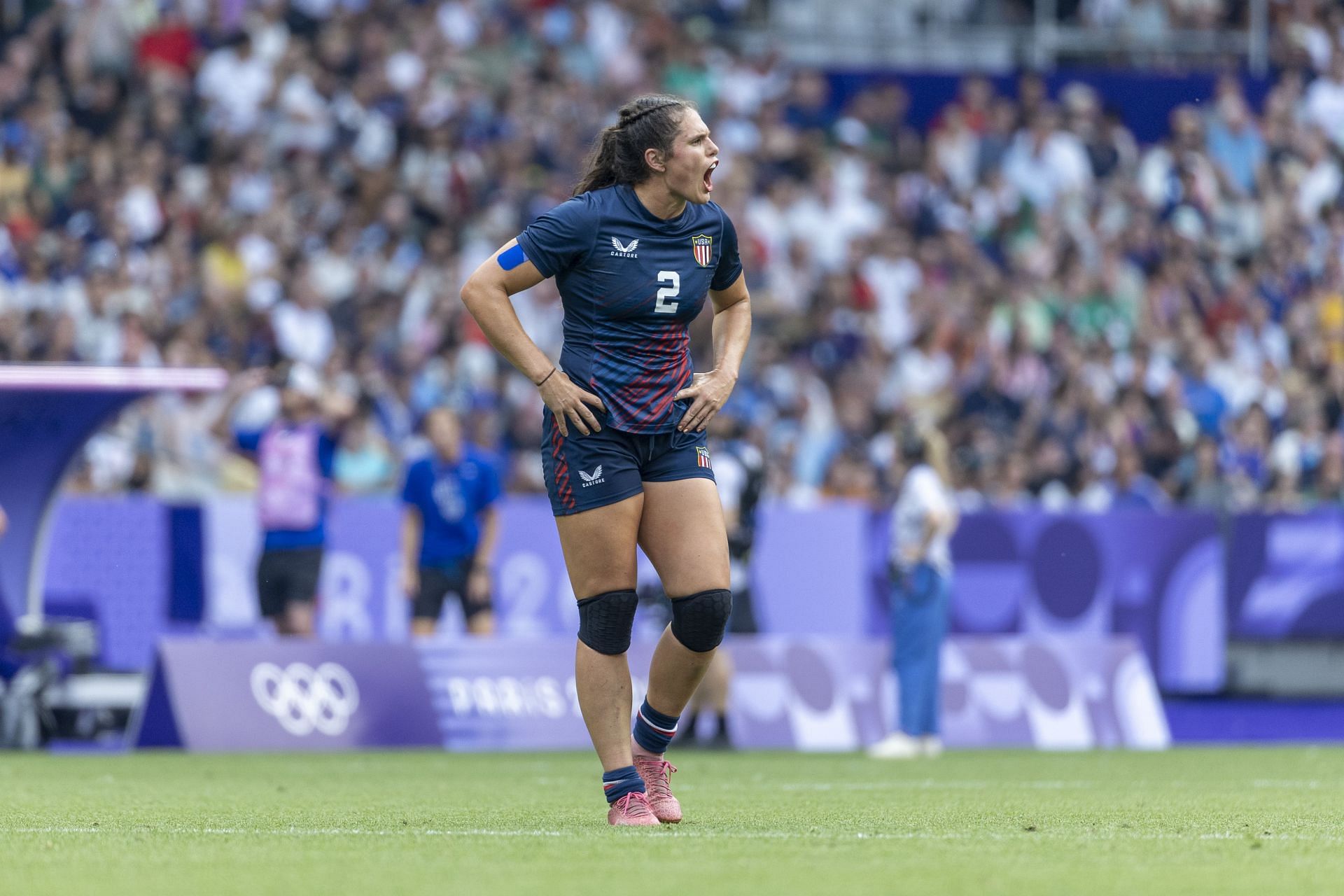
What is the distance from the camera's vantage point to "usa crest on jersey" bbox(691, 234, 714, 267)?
707 cm

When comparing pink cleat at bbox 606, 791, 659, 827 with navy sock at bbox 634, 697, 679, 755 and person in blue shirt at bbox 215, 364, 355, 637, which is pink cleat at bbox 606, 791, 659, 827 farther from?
person in blue shirt at bbox 215, 364, 355, 637

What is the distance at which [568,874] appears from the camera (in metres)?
5.42

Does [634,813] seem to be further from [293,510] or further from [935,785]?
[293,510]

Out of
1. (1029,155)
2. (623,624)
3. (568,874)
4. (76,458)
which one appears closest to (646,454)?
(623,624)

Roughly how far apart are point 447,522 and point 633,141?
694cm

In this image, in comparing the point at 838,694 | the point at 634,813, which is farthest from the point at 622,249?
the point at 838,694

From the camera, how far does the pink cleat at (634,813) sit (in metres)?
6.84

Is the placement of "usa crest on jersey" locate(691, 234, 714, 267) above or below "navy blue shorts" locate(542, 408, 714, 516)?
above

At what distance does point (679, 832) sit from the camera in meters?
6.70

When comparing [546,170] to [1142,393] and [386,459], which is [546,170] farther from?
[1142,393]

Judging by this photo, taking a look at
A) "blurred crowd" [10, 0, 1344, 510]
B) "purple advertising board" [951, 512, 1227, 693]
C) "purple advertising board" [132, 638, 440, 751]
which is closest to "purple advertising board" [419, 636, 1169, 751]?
"purple advertising board" [132, 638, 440, 751]

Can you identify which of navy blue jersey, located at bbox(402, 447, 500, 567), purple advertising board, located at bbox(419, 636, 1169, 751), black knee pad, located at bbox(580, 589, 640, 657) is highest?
navy blue jersey, located at bbox(402, 447, 500, 567)

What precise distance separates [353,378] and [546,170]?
3975 mm

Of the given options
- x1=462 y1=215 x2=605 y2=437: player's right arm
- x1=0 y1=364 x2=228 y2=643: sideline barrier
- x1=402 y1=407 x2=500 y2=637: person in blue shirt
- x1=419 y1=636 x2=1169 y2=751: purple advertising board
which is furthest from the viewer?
x1=402 y1=407 x2=500 y2=637: person in blue shirt
